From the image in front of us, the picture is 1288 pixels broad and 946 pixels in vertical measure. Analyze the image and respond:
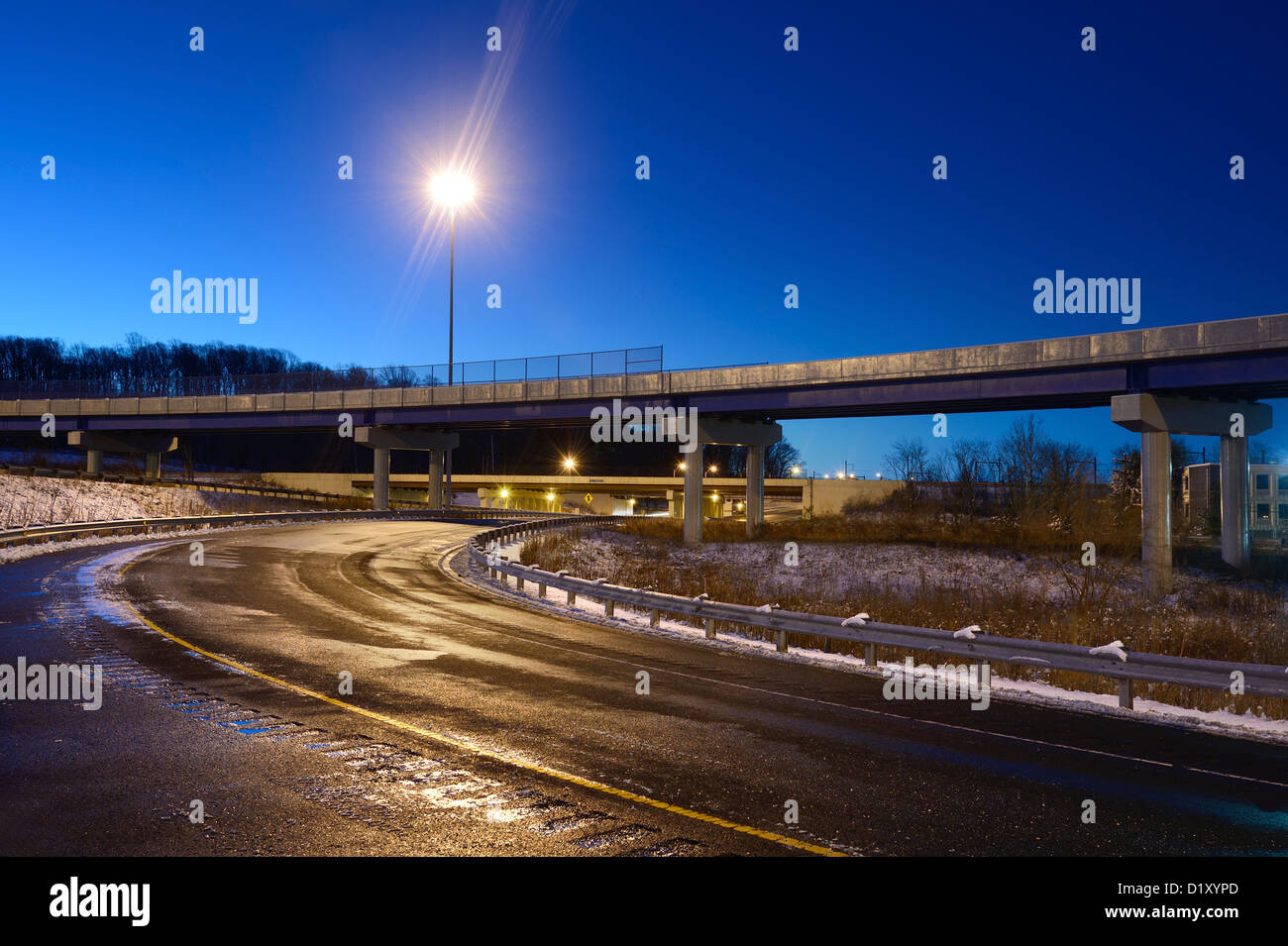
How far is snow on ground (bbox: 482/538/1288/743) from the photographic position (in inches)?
367

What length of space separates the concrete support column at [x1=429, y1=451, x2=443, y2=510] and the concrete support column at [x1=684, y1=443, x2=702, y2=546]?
22.3 meters

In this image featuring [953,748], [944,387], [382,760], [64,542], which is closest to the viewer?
[382,760]

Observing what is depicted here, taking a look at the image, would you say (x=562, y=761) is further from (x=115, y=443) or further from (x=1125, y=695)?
(x=115, y=443)

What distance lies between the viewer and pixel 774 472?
560 feet

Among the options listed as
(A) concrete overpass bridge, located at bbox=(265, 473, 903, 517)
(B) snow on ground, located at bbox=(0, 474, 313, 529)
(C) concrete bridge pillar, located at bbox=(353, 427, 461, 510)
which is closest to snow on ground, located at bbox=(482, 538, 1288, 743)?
(B) snow on ground, located at bbox=(0, 474, 313, 529)

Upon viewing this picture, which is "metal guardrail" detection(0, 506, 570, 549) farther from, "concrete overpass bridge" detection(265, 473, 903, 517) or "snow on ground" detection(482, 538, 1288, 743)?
"concrete overpass bridge" detection(265, 473, 903, 517)

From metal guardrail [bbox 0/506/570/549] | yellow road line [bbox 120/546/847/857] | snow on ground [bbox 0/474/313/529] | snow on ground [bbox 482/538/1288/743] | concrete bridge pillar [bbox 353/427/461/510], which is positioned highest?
concrete bridge pillar [bbox 353/427/461/510]

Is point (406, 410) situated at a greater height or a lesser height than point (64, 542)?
greater

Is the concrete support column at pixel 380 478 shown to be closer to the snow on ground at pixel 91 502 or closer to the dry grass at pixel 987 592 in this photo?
the snow on ground at pixel 91 502

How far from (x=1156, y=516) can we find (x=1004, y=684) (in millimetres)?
24081
